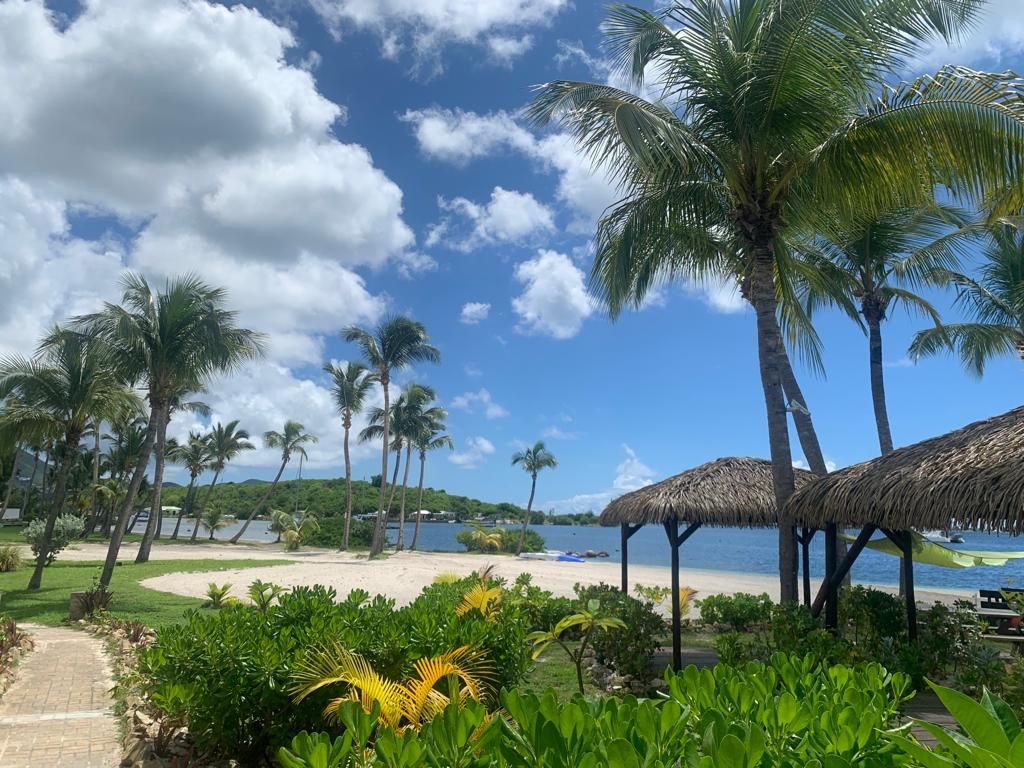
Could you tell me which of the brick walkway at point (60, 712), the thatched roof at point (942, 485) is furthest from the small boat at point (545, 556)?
the thatched roof at point (942, 485)

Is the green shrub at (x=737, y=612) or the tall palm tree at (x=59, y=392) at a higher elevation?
the tall palm tree at (x=59, y=392)

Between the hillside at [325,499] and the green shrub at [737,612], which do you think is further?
the hillside at [325,499]

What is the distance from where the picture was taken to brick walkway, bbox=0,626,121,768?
5137 millimetres

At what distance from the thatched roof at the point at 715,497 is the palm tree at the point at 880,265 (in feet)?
14.1

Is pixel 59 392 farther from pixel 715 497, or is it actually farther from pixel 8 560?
pixel 715 497

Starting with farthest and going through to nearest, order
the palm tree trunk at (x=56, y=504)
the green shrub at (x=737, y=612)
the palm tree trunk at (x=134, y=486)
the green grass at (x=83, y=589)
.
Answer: the palm tree trunk at (x=56, y=504) → the palm tree trunk at (x=134, y=486) → the green shrub at (x=737, y=612) → the green grass at (x=83, y=589)

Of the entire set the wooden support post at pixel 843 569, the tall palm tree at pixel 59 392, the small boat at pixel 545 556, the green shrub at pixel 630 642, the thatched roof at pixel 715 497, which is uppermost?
the tall palm tree at pixel 59 392

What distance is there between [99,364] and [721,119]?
13.8 meters

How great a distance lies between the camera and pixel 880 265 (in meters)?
13.4

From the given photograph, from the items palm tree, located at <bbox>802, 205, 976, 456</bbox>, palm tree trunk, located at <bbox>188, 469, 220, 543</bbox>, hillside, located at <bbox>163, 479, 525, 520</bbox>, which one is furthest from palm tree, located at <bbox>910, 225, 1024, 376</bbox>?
hillside, located at <bbox>163, 479, 525, 520</bbox>

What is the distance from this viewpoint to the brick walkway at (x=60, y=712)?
514cm

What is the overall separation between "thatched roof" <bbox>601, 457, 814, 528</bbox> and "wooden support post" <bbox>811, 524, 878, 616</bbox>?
1462 millimetres

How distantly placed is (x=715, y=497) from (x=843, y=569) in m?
1.96

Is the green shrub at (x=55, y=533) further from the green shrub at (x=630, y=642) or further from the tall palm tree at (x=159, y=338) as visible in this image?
the green shrub at (x=630, y=642)
